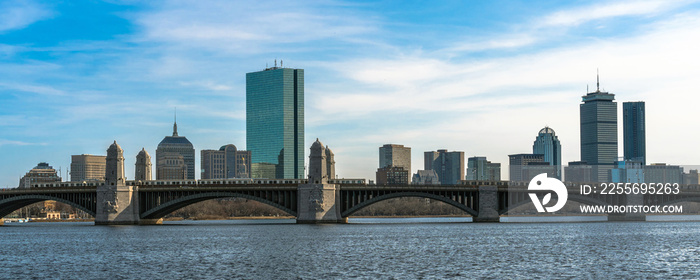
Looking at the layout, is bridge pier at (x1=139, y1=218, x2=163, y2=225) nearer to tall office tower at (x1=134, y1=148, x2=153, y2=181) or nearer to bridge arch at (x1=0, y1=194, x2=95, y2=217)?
bridge arch at (x1=0, y1=194, x2=95, y2=217)

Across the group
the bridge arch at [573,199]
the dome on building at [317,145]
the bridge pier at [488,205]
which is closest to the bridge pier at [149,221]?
the dome on building at [317,145]

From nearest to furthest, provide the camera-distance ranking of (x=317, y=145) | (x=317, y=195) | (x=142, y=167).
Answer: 1. (x=317, y=195)
2. (x=317, y=145)
3. (x=142, y=167)

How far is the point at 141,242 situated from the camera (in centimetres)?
10450

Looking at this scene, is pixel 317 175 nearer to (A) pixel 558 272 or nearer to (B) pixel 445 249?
(B) pixel 445 249

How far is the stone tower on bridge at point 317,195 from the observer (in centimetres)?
15500

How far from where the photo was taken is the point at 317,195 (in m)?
155

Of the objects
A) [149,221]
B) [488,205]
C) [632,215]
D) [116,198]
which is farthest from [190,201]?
[632,215]

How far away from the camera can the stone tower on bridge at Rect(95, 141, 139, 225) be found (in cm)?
16050

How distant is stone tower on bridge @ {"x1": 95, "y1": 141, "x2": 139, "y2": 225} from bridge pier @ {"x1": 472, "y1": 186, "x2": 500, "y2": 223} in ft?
216

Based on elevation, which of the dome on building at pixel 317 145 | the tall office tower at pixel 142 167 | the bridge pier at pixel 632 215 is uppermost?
the dome on building at pixel 317 145

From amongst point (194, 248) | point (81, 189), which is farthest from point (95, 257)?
point (81, 189)

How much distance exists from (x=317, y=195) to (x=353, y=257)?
7476cm

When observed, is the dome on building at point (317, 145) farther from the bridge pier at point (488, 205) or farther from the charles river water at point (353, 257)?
the charles river water at point (353, 257)

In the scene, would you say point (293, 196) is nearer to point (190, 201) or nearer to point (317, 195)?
point (317, 195)
